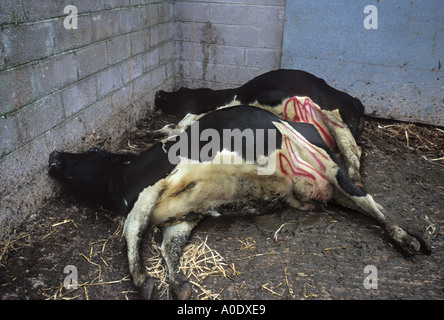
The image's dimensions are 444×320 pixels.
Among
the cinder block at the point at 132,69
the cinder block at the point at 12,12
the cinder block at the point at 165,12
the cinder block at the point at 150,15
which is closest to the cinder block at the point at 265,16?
the cinder block at the point at 165,12

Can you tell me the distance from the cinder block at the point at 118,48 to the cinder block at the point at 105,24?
2.5 inches

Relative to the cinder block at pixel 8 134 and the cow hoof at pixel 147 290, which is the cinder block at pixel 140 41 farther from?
the cow hoof at pixel 147 290

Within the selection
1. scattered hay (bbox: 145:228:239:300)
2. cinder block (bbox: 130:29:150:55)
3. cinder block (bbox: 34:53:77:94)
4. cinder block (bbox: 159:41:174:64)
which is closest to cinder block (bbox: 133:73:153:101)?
cinder block (bbox: 130:29:150:55)

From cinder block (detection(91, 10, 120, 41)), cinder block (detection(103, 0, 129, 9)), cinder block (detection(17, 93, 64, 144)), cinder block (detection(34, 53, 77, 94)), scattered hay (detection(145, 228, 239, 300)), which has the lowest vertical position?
scattered hay (detection(145, 228, 239, 300))

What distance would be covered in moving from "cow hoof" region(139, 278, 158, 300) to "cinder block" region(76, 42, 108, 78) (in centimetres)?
183

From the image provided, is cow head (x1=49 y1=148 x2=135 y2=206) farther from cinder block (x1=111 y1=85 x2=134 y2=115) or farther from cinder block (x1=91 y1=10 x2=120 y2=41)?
cinder block (x1=91 y1=10 x2=120 y2=41)

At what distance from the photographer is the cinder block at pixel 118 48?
3405 millimetres

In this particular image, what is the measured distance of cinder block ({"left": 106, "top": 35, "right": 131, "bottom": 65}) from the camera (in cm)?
341

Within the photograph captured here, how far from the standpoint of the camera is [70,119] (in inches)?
115

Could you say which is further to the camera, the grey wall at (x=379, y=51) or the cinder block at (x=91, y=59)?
the grey wall at (x=379, y=51)

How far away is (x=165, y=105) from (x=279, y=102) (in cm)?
169

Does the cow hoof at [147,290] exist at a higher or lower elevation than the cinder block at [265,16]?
lower

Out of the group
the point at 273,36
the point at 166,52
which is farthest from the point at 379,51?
the point at 166,52
